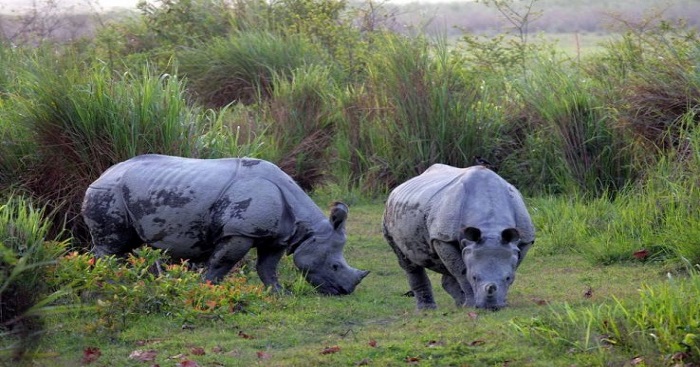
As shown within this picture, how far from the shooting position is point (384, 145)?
15.4 meters

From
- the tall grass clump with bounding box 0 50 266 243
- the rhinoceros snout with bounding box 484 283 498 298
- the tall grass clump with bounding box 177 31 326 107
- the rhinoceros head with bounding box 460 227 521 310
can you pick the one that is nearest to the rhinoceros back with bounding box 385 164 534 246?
the rhinoceros head with bounding box 460 227 521 310

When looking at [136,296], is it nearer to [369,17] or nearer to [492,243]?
[492,243]

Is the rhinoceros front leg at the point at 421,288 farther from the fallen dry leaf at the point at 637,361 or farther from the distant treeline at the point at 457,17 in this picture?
the distant treeline at the point at 457,17

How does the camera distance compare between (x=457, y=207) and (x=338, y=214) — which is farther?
(x=338, y=214)

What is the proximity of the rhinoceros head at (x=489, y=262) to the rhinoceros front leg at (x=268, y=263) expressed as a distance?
226 cm

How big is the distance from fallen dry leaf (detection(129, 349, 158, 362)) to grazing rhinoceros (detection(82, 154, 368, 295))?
7.25 ft

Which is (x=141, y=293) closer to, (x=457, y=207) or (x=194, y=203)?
(x=194, y=203)

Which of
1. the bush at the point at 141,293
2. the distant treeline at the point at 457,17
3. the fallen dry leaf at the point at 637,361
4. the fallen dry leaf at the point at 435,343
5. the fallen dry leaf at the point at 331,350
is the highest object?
the fallen dry leaf at the point at 637,361

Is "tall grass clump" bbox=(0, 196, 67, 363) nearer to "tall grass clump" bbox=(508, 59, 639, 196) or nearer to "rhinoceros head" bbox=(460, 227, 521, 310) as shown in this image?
"rhinoceros head" bbox=(460, 227, 521, 310)

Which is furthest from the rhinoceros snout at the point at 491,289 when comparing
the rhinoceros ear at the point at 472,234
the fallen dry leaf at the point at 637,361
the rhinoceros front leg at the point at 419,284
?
the fallen dry leaf at the point at 637,361

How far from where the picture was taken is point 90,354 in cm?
728

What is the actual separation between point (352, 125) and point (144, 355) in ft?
29.5

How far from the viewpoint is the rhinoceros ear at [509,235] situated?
7930 mm

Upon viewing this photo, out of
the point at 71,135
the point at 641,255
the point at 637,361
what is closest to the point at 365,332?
the point at 637,361
